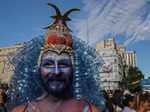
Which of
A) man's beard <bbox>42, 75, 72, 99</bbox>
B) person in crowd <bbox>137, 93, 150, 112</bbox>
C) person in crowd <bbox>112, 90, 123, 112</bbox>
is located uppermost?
man's beard <bbox>42, 75, 72, 99</bbox>

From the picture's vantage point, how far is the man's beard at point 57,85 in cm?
210

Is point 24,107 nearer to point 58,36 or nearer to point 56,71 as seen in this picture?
point 56,71

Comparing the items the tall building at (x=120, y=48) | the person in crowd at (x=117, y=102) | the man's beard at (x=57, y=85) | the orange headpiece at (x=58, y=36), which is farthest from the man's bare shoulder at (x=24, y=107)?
the tall building at (x=120, y=48)

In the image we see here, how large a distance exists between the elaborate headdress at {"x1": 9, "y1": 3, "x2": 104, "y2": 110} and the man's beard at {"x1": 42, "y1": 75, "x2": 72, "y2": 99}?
0.54 ft

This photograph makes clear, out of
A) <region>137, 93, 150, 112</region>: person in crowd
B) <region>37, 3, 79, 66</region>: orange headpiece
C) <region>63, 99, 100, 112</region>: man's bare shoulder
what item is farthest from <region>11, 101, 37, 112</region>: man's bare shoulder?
<region>137, 93, 150, 112</region>: person in crowd

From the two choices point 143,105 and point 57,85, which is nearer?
point 57,85

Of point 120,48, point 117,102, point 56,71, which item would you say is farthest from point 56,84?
point 120,48

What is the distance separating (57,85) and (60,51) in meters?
0.37

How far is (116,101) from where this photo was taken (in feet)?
14.9

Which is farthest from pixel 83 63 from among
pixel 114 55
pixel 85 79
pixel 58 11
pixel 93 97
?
pixel 114 55

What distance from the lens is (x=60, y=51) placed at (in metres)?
2.21

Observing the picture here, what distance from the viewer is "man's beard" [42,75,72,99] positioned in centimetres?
210

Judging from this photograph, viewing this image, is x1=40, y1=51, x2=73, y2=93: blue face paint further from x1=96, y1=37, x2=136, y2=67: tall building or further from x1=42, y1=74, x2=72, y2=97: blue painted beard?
x1=96, y1=37, x2=136, y2=67: tall building

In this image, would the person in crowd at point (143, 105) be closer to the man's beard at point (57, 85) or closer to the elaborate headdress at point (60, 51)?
the elaborate headdress at point (60, 51)
